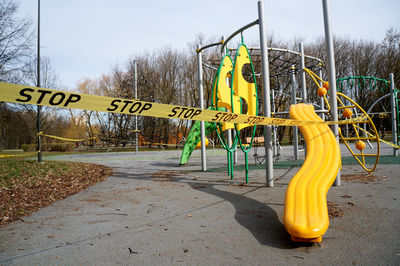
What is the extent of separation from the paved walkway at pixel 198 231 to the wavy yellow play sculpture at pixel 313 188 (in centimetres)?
22

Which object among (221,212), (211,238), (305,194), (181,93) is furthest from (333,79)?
(181,93)

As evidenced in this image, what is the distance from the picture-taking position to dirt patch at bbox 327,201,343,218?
4014 millimetres

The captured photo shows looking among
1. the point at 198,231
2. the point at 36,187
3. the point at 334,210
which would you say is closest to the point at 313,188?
the point at 334,210

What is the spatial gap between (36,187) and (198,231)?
5780mm

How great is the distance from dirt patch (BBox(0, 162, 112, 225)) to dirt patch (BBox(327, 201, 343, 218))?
470 cm

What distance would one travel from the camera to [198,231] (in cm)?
357

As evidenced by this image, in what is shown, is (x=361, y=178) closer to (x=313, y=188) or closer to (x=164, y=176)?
(x=313, y=188)

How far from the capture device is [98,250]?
119 inches

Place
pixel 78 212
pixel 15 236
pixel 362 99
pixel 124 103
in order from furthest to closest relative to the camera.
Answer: pixel 362 99
pixel 78 212
pixel 15 236
pixel 124 103

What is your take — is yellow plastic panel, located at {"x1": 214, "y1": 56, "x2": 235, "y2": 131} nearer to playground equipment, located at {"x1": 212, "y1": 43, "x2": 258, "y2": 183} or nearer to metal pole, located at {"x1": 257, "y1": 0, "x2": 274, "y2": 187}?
playground equipment, located at {"x1": 212, "y1": 43, "x2": 258, "y2": 183}

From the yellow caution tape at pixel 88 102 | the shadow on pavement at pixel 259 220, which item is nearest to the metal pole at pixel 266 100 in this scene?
the shadow on pavement at pixel 259 220

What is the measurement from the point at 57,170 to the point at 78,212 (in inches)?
223

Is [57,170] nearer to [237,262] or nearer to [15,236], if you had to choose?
[15,236]

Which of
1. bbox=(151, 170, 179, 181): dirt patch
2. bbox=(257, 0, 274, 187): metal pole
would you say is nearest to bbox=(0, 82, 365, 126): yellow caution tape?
bbox=(257, 0, 274, 187): metal pole
